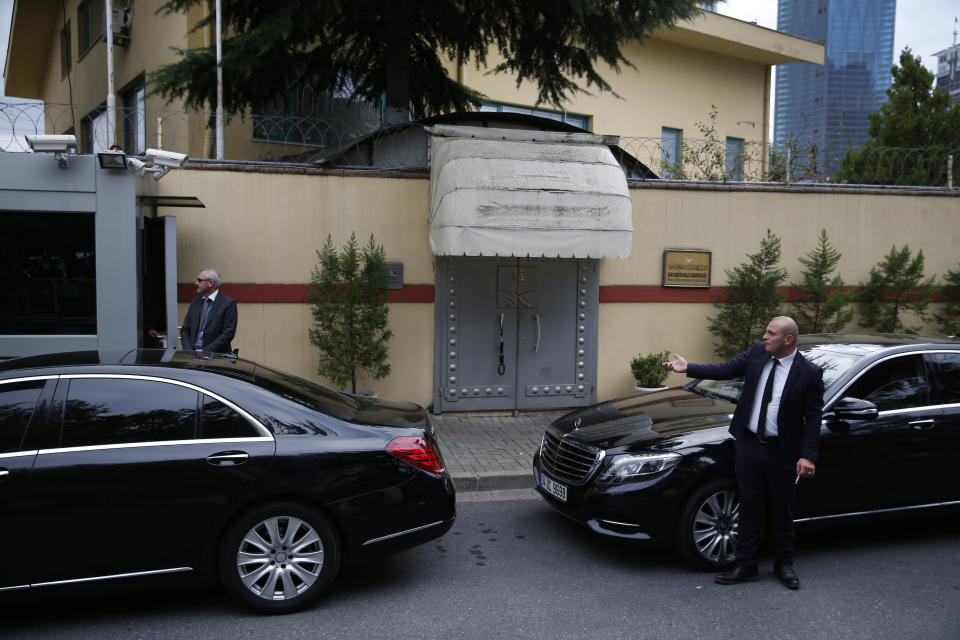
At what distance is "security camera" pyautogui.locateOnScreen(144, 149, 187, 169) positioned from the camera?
747 centimetres

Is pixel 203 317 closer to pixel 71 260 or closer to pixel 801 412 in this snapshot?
pixel 71 260

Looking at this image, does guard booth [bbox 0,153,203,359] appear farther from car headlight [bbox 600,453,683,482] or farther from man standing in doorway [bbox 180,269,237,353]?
car headlight [bbox 600,453,683,482]

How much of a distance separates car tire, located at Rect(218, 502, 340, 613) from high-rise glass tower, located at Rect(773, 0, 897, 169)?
78779 mm

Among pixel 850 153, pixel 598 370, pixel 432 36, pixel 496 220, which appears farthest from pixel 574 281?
pixel 850 153

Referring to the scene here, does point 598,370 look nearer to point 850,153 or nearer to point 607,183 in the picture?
point 607,183

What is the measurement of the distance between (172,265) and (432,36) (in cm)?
586

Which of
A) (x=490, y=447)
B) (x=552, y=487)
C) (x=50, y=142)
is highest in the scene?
(x=50, y=142)

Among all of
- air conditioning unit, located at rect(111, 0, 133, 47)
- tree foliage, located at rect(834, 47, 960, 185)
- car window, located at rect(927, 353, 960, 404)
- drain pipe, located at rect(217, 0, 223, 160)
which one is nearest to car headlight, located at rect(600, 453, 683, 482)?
car window, located at rect(927, 353, 960, 404)

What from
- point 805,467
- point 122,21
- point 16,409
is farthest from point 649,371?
point 122,21

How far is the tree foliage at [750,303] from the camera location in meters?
9.87

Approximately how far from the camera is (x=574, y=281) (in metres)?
9.69

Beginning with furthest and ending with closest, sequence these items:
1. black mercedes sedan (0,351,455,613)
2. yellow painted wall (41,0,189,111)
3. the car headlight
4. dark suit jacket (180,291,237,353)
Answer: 1. yellow painted wall (41,0,189,111)
2. dark suit jacket (180,291,237,353)
3. the car headlight
4. black mercedes sedan (0,351,455,613)

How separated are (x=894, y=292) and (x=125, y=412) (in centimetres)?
1036

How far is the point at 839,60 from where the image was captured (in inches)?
5276
